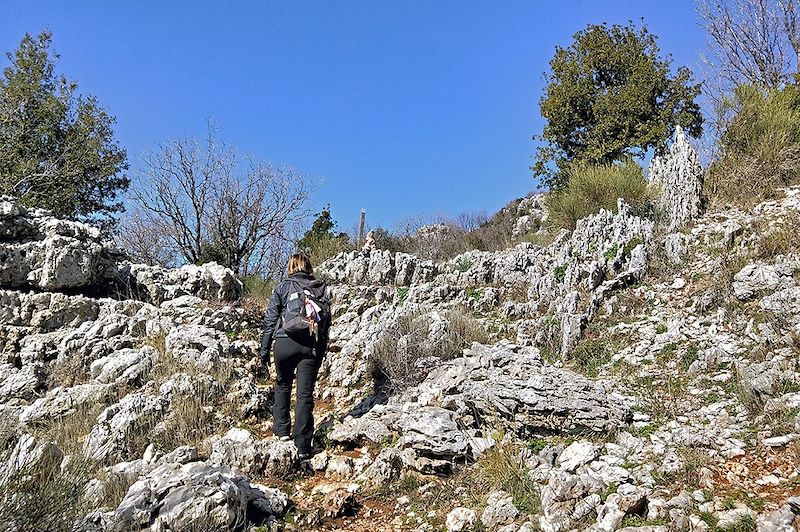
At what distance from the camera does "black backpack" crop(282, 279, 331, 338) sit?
4734mm

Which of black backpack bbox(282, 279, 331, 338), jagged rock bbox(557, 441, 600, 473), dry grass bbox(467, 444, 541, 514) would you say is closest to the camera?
dry grass bbox(467, 444, 541, 514)

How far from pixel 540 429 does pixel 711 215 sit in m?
5.73

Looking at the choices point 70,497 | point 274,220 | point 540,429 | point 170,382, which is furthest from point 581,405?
point 274,220

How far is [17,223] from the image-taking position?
7.32m

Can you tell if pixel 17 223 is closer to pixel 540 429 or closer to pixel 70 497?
pixel 70 497

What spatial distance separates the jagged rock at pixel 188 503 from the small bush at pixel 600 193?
27.5 feet

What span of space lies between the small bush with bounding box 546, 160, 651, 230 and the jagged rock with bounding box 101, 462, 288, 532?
8.38 metres

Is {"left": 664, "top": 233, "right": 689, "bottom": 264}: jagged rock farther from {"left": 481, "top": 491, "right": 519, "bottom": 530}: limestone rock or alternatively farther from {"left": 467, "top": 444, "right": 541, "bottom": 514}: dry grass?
{"left": 481, "top": 491, "right": 519, "bottom": 530}: limestone rock

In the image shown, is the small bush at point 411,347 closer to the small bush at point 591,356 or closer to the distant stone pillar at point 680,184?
the small bush at point 591,356

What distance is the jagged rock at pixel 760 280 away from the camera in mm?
5344

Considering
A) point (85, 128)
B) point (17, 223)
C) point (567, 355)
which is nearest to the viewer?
point (567, 355)

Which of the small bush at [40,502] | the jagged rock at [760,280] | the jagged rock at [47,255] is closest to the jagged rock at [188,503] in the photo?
the small bush at [40,502]

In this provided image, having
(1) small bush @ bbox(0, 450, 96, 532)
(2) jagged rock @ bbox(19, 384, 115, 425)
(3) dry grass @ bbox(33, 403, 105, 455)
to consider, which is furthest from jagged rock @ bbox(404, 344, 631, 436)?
(2) jagged rock @ bbox(19, 384, 115, 425)

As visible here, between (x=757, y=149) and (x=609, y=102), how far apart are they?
231 inches
